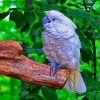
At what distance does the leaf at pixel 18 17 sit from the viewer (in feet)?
6.49

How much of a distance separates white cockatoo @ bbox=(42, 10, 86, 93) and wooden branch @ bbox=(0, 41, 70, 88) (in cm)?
3

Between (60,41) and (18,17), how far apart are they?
60 cm

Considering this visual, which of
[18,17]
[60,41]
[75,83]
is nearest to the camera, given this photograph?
[60,41]

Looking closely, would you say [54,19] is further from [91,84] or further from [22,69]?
[91,84]

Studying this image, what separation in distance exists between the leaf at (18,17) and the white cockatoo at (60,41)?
0.50 metres

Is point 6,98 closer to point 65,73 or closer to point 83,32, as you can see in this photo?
point 83,32

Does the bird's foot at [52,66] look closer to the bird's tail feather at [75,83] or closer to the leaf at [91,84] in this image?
the bird's tail feather at [75,83]

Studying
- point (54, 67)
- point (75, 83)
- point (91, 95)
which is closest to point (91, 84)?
point (91, 95)

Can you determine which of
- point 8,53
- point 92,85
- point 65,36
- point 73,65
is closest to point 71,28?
point 65,36

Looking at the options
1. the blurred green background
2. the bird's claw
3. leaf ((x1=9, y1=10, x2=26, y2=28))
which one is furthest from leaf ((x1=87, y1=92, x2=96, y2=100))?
leaf ((x1=9, y1=10, x2=26, y2=28))

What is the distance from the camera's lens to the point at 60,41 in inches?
57.2

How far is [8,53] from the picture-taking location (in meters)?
1.49

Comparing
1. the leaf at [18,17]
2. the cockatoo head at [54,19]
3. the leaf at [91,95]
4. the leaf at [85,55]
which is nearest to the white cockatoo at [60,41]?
the cockatoo head at [54,19]

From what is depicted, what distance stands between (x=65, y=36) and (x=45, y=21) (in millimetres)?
103
